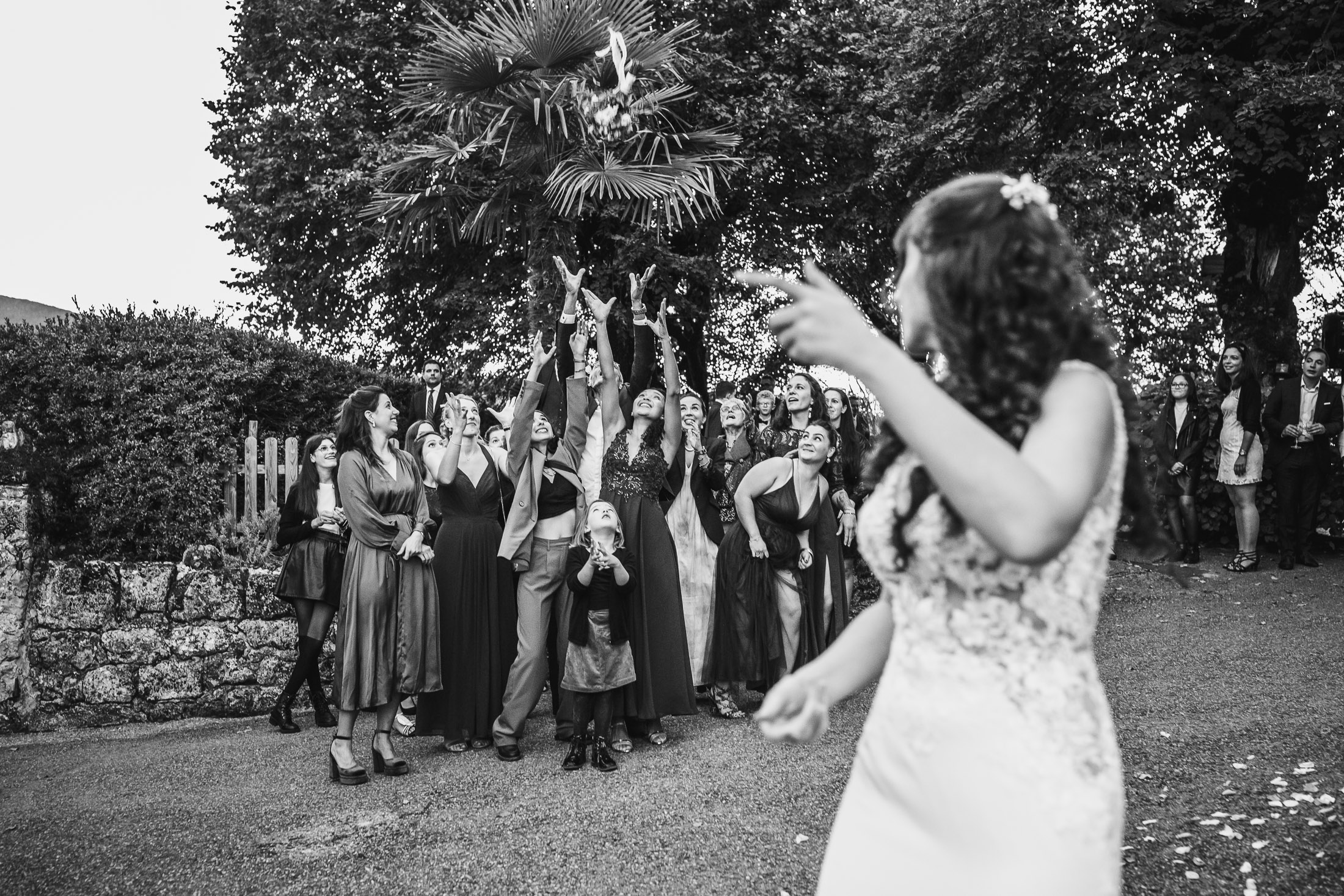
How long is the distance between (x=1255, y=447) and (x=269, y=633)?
9.64 meters

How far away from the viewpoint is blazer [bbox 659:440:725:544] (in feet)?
25.4

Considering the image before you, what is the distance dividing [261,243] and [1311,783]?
16958 millimetres

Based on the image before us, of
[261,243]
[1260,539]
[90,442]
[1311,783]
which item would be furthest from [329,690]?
[261,243]

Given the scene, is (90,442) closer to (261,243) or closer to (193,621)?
(193,621)

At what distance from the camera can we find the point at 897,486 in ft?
5.84

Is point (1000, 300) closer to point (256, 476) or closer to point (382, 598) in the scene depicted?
point (382, 598)

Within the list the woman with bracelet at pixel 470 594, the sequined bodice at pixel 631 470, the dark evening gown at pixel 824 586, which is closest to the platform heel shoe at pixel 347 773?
the woman with bracelet at pixel 470 594

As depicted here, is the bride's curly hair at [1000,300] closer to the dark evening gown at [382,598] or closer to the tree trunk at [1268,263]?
the dark evening gown at [382,598]

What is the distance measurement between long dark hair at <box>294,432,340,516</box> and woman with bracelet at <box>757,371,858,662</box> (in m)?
3.46

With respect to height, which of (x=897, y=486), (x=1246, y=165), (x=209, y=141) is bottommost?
(x=897, y=486)

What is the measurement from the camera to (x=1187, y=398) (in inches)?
449

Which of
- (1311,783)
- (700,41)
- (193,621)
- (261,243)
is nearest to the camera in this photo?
(1311,783)

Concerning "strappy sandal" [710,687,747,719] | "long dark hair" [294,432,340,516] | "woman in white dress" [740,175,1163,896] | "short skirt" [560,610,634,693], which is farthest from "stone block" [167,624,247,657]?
"woman in white dress" [740,175,1163,896]

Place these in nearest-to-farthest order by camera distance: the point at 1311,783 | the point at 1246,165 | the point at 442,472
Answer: the point at 1311,783 → the point at 442,472 → the point at 1246,165
